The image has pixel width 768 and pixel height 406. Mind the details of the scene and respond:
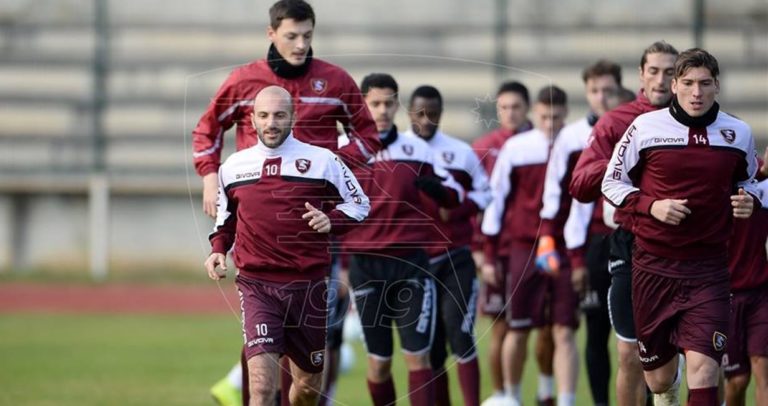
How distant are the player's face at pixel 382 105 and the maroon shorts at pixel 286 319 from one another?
1713 mm

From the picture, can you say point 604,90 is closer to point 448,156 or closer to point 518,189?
point 448,156

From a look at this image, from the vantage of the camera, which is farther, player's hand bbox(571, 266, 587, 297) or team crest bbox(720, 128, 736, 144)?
player's hand bbox(571, 266, 587, 297)

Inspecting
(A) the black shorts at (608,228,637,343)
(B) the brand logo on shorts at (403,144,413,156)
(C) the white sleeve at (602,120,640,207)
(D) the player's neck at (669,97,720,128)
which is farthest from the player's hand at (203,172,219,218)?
(D) the player's neck at (669,97,720,128)

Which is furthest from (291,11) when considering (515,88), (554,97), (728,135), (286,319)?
(515,88)

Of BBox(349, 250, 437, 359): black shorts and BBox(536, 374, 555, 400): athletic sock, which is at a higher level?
BBox(349, 250, 437, 359): black shorts

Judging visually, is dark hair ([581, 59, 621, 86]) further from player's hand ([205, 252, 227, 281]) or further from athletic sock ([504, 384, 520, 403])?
player's hand ([205, 252, 227, 281])

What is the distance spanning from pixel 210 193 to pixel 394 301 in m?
1.51

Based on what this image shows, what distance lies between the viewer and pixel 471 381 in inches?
373

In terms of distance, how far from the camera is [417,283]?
8.88 m

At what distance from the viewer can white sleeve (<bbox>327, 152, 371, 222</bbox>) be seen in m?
7.49

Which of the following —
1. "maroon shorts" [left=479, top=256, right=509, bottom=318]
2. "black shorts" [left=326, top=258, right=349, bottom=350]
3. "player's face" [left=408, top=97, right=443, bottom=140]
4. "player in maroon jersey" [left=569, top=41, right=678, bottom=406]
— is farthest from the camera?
"maroon shorts" [left=479, top=256, right=509, bottom=318]

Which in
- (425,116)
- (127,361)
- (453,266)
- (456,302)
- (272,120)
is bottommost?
(127,361)

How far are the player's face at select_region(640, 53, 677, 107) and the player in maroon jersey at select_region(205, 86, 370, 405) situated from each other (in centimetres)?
170

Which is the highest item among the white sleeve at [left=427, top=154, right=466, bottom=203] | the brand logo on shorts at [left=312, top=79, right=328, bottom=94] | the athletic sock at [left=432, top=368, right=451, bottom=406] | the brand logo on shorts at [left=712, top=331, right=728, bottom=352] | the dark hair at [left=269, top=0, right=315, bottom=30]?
the dark hair at [left=269, top=0, right=315, bottom=30]
